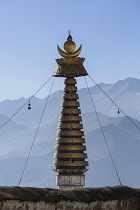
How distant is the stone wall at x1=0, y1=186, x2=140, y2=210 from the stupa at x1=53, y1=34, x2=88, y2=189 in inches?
1172

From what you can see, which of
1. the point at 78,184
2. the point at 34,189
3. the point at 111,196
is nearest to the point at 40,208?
the point at 34,189

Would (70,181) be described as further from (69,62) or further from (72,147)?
(69,62)

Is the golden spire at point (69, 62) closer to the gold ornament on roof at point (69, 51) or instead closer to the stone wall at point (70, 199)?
the gold ornament on roof at point (69, 51)

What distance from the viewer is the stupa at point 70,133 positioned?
143ft

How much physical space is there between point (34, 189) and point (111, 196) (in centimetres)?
177

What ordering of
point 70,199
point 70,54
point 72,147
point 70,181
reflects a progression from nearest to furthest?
1. point 70,199
2. point 70,181
3. point 72,147
4. point 70,54

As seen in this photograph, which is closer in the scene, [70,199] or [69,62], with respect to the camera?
[70,199]

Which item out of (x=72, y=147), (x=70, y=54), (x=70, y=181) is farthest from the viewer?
(x=70, y=54)

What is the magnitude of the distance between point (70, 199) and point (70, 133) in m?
32.9

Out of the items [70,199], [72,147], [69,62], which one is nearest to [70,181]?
[72,147]

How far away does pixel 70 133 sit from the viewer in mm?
44656

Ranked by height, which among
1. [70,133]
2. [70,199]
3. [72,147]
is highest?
[70,133]

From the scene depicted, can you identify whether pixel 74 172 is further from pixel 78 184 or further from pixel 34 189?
pixel 34 189

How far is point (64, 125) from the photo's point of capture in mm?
44812
